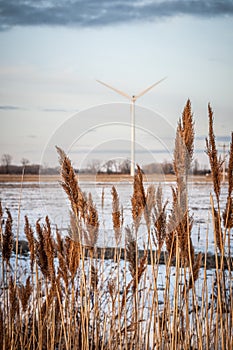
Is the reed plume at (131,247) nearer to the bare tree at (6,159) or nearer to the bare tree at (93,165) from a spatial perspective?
the bare tree at (93,165)

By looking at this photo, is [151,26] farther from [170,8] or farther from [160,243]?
[160,243]

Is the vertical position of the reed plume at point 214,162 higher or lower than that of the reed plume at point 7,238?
higher

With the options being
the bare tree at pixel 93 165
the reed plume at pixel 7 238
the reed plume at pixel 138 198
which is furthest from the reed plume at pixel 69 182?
the bare tree at pixel 93 165

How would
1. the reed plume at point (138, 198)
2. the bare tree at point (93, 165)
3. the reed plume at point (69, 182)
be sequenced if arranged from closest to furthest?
the reed plume at point (69, 182) < the reed plume at point (138, 198) < the bare tree at point (93, 165)

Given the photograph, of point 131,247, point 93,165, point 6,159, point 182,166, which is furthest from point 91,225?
point 6,159

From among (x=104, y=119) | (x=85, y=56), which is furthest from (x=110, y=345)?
(x=85, y=56)

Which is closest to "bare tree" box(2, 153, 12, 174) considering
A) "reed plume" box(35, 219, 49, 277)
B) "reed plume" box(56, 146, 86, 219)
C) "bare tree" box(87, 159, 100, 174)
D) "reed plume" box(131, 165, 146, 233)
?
"bare tree" box(87, 159, 100, 174)

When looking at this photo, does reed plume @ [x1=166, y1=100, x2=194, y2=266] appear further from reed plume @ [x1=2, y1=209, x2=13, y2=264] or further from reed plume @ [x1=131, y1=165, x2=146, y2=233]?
reed plume @ [x1=2, y1=209, x2=13, y2=264]

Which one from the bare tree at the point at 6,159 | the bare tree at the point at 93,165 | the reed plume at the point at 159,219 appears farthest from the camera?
the bare tree at the point at 6,159

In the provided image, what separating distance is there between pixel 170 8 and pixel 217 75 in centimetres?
217

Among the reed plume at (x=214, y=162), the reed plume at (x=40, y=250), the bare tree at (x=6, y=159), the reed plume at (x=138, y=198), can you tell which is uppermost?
the bare tree at (x=6, y=159)

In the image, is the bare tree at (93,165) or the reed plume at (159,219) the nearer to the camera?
the reed plume at (159,219)

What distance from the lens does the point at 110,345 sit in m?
2.59

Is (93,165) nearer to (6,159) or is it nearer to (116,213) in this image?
(116,213)
